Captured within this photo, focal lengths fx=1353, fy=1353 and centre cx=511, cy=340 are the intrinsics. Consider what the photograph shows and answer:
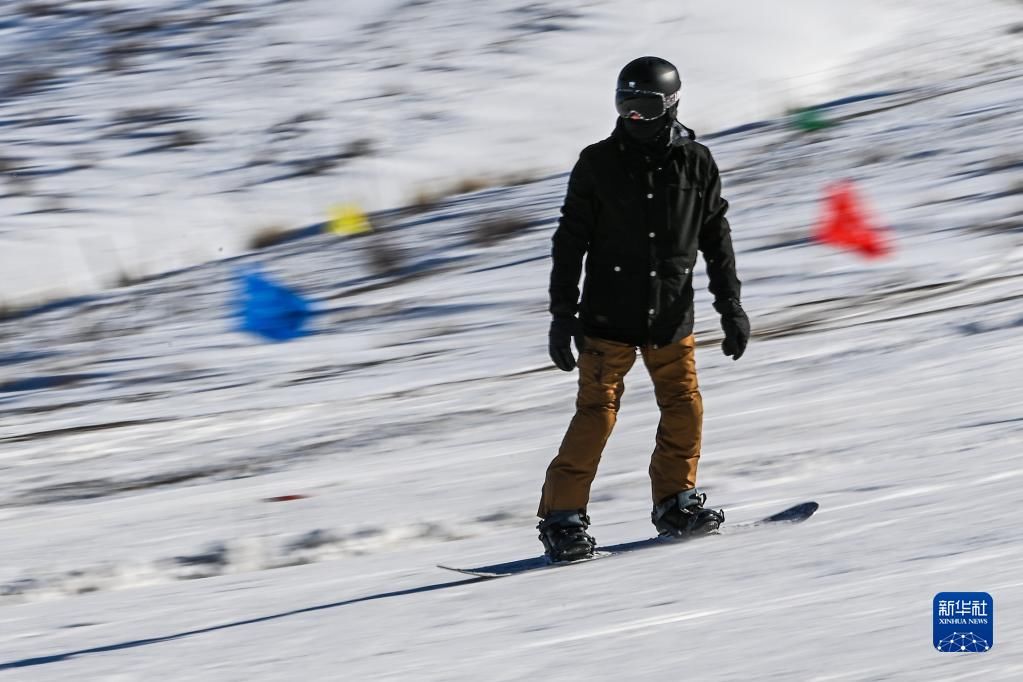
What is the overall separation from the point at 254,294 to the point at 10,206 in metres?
4.22

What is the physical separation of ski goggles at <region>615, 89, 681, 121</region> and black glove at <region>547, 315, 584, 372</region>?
62 cm

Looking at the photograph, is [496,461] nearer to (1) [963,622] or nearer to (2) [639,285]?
(2) [639,285]

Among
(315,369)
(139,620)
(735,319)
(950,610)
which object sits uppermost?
(735,319)

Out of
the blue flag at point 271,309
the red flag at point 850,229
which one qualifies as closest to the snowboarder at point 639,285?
the blue flag at point 271,309

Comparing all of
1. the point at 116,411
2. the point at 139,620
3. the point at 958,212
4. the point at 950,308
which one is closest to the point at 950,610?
the point at 139,620

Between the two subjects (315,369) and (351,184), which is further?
(351,184)

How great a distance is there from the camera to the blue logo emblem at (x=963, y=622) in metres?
2.82

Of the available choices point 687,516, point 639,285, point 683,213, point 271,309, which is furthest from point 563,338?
point 271,309

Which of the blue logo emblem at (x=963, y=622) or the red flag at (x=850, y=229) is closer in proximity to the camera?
the blue logo emblem at (x=963, y=622)

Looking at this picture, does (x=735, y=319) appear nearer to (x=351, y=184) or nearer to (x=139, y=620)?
(x=139, y=620)

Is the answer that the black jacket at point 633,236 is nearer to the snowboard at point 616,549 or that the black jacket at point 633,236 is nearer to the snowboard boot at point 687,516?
the snowboard boot at point 687,516

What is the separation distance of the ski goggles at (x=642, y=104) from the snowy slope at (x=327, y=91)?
8.96 m

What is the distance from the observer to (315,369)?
8742mm

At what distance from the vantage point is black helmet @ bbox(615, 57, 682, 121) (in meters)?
3.85
